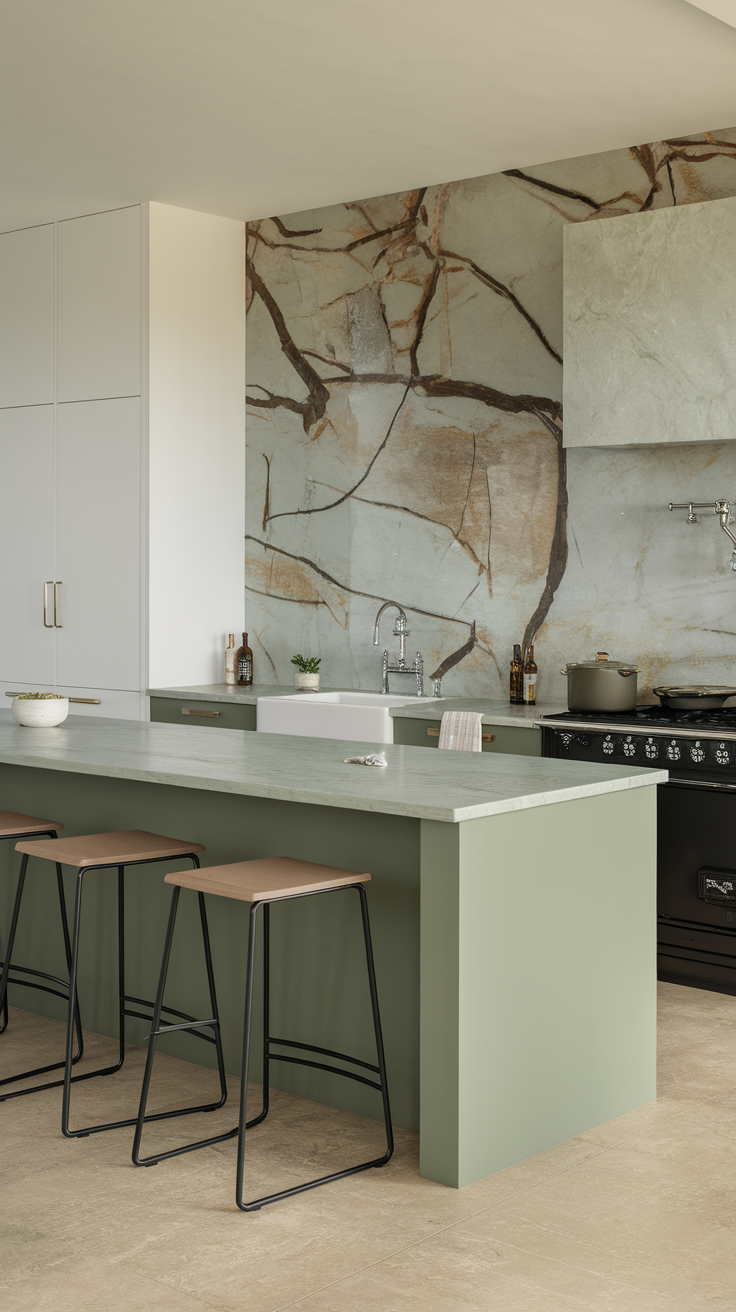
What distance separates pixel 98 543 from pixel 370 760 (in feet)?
9.63

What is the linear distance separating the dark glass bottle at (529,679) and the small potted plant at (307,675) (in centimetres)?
96

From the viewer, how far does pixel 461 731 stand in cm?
453

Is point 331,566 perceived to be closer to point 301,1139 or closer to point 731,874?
point 731,874

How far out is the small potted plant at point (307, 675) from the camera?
5609 millimetres

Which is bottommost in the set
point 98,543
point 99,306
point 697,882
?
point 697,882

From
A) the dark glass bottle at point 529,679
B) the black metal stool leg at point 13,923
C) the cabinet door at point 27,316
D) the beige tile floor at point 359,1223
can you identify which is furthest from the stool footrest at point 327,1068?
the cabinet door at point 27,316

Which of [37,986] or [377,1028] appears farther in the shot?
[37,986]

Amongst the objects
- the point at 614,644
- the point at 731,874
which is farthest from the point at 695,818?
the point at 614,644

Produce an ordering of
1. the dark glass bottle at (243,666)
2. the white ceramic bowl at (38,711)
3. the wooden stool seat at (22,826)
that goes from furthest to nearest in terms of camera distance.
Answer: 1. the dark glass bottle at (243,666)
2. the white ceramic bowl at (38,711)
3. the wooden stool seat at (22,826)

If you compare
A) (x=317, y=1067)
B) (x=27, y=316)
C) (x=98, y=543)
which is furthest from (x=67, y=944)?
(x=27, y=316)

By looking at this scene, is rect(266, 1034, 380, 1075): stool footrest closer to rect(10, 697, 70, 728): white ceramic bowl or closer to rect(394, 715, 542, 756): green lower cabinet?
rect(10, 697, 70, 728): white ceramic bowl

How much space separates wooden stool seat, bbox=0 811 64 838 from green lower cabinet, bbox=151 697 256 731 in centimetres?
173

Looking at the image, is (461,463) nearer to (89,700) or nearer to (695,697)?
(695,697)

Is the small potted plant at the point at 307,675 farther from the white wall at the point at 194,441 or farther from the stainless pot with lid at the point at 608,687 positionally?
the stainless pot with lid at the point at 608,687
